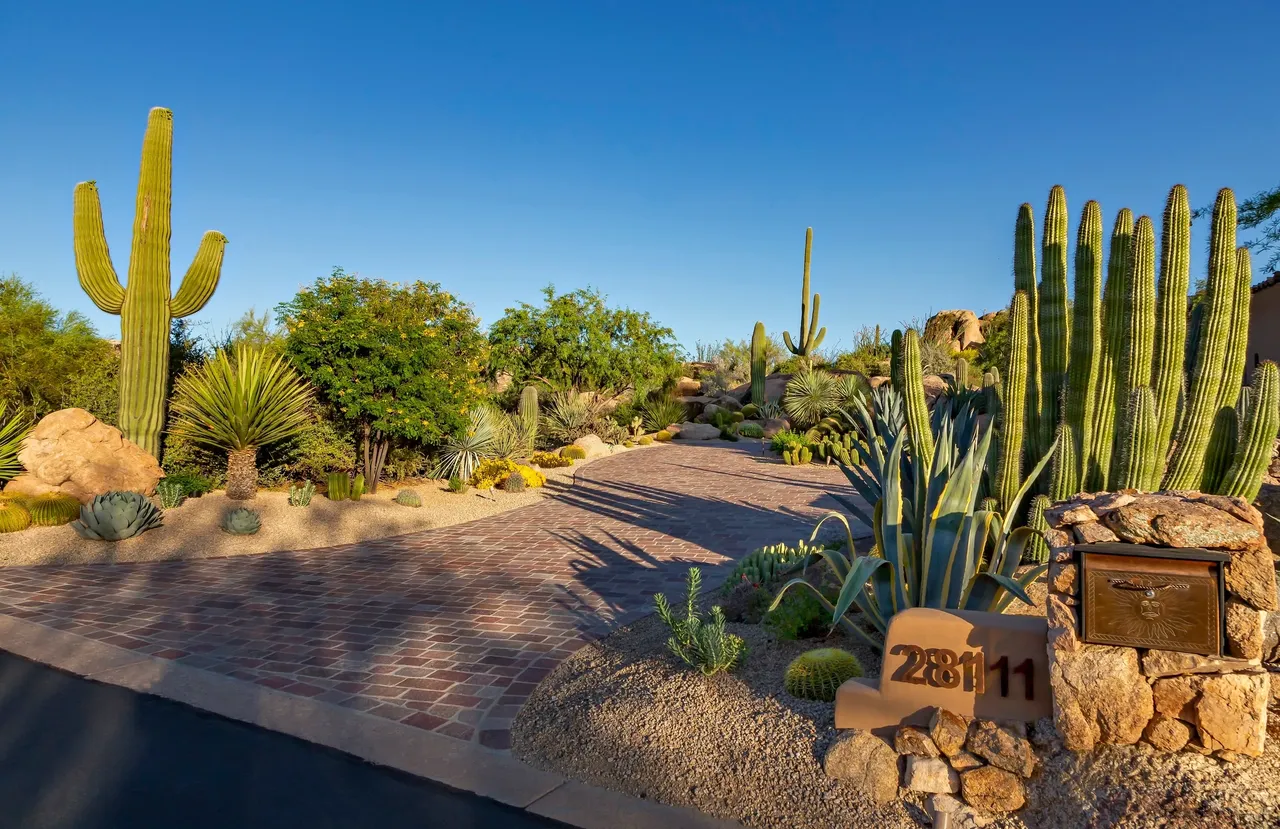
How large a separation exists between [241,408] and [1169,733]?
1144 cm

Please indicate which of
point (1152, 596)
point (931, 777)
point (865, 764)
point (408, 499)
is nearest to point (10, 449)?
point (408, 499)

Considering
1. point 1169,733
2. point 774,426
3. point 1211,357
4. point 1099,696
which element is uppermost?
point 1211,357

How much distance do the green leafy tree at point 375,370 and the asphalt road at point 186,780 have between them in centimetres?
831

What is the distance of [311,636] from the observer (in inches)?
237

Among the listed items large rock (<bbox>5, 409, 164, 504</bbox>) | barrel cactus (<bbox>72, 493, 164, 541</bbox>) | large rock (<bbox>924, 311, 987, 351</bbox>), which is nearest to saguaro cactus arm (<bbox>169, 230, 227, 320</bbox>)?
large rock (<bbox>5, 409, 164, 504</bbox>)

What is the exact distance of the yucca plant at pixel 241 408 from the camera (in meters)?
11.0

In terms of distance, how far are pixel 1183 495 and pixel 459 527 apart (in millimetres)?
9589

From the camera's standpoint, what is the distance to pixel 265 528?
10.0m

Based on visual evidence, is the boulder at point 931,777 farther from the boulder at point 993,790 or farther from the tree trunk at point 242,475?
the tree trunk at point 242,475

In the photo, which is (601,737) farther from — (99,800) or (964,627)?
(99,800)

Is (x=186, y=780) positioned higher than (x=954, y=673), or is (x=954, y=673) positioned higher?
(x=954, y=673)

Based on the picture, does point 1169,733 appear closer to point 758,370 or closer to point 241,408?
point 241,408

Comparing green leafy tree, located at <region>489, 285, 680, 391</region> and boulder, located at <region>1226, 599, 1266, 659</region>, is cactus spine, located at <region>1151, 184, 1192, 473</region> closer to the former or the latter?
boulder, located at <region>1226, 599, 1266, 659</region>

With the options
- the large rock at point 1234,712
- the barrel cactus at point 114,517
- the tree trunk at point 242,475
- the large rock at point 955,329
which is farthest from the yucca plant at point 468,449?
the large rock at point 955,329
